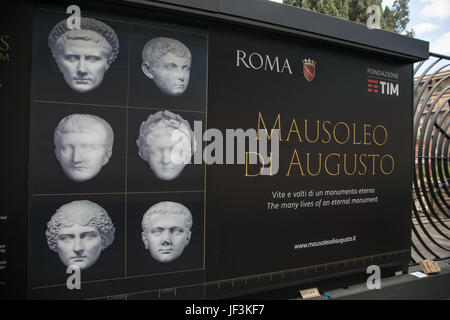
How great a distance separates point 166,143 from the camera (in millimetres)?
2318

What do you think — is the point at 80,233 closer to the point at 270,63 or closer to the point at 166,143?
the point at 166,143

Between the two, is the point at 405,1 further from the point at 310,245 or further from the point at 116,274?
the point at 116,274

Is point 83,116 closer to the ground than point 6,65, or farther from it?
closer to the ground

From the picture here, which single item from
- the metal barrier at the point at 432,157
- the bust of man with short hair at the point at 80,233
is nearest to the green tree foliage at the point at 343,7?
the metal barrier at the point at 432,157

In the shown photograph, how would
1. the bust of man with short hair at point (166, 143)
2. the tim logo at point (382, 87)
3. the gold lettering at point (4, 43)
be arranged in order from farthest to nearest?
the tim logo at point (382, 87), the bust of man with short hair at point (166, 143), the gold lettering at point (4, 43)

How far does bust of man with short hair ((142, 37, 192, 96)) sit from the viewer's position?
7.45ft

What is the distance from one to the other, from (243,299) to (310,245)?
75 cm

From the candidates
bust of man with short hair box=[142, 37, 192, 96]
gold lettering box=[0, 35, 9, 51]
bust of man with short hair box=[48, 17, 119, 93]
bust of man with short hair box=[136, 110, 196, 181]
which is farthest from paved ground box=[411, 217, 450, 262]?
gold lettering box=[0, 35, 9, 51]

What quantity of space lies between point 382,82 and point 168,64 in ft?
7.21

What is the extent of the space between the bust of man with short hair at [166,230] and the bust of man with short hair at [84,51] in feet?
3.14

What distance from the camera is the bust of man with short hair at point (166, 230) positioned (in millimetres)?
2275

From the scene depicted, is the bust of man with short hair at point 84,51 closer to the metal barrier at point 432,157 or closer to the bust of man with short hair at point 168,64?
the bust of man with short hair at point 168,64
